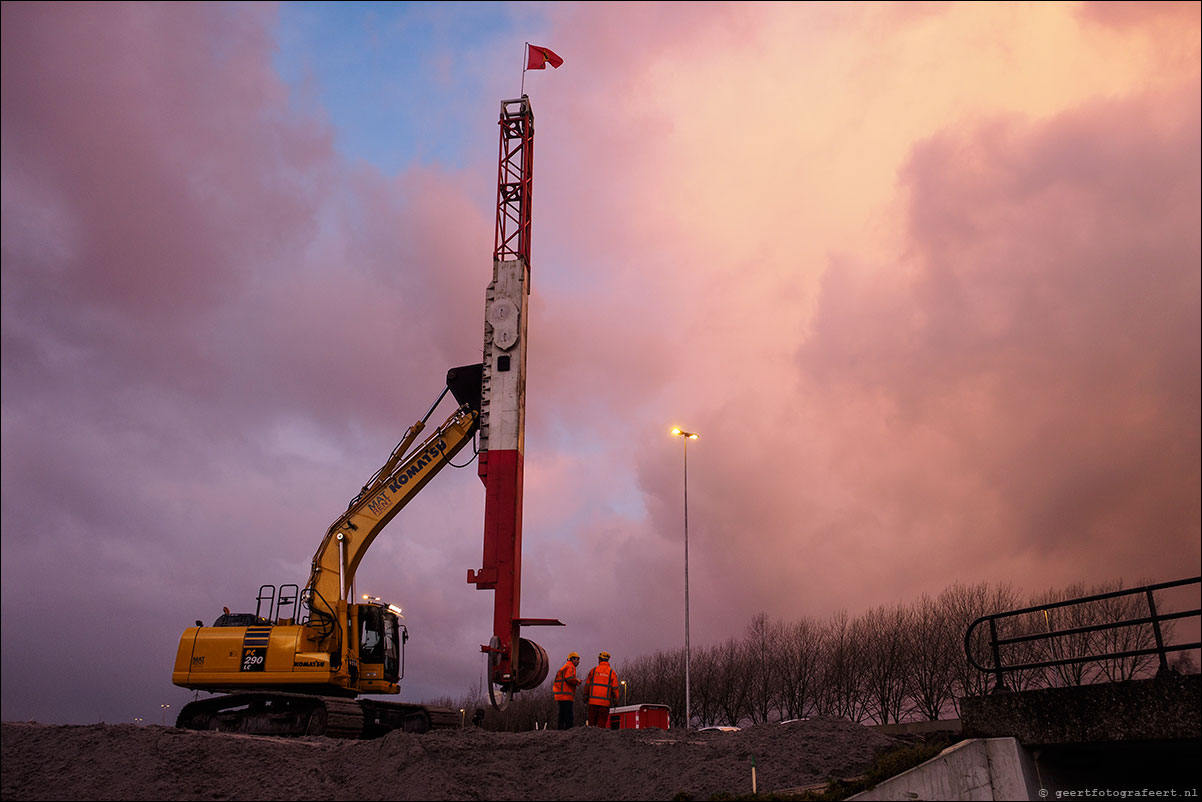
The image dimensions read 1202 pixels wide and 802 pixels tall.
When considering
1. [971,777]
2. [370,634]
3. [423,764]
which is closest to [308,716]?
[370,634]

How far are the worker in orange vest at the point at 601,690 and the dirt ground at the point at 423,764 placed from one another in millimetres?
4046

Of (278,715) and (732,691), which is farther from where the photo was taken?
(732,691)

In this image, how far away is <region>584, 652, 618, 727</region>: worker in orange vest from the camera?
2170cm

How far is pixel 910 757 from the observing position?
47.6 feet

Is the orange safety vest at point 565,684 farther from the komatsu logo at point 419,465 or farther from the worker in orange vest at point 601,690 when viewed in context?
the komatsu logo at point 419,465

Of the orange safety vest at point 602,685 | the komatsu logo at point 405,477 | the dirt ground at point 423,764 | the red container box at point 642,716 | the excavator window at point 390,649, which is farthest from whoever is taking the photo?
the red container box at point 642,716

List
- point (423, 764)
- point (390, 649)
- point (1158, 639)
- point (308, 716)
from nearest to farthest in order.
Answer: point (1158, 639) → point (423, 764) → point (308, 716) → point (390, 649)

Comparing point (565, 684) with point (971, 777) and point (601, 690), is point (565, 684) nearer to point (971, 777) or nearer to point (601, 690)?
point (601, 690)

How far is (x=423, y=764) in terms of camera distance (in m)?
15.9

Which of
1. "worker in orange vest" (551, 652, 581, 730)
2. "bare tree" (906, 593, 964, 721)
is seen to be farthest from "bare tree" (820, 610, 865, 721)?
"worker in orange vest" (551, 652, 581, 730)

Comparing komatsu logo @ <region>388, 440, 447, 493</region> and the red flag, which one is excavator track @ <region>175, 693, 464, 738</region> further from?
the red flag

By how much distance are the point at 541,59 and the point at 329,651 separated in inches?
767

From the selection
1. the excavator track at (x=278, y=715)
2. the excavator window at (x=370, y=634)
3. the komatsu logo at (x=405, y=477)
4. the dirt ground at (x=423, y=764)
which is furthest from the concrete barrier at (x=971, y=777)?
the komatsu logo at (x=405, y=477)

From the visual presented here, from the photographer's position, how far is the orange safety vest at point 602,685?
21.7 m
